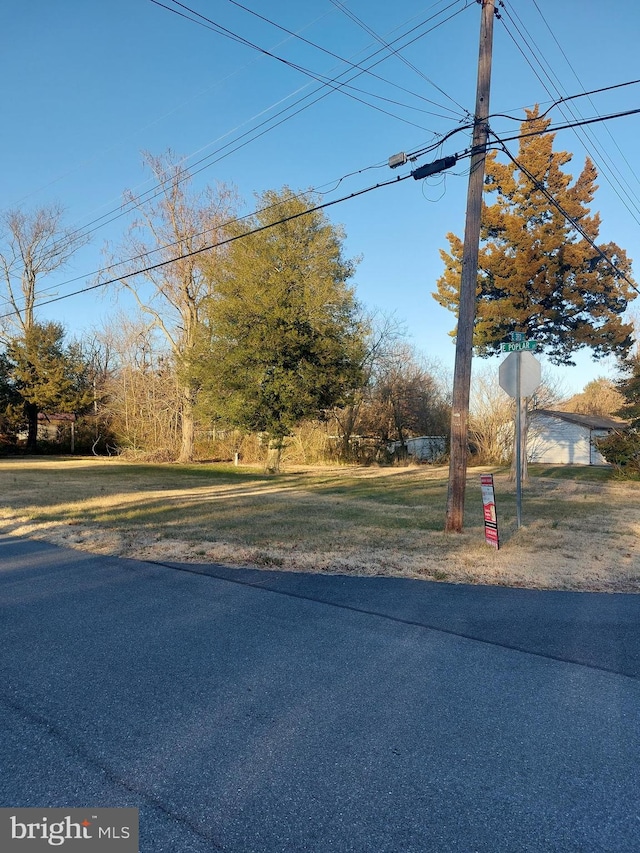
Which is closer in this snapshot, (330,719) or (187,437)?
(330,719)

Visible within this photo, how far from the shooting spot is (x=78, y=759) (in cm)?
291

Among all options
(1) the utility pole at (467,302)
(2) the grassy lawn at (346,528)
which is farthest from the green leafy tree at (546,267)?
(1) the utility pole at (467,302)

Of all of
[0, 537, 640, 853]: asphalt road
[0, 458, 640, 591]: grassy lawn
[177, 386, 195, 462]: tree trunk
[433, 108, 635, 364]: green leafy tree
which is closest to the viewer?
[0, 537, 640, 853]: asphalt road

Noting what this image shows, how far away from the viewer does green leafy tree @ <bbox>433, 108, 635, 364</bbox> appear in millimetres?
20125

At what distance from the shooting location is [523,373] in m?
10.2

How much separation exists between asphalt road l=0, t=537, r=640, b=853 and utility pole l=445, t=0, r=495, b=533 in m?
4.23

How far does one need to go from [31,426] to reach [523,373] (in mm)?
41417

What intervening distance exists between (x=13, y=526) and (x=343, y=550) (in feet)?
20.5

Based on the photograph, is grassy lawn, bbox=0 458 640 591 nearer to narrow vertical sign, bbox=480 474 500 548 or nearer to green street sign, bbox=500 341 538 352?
narrow vertical sign, bbox=480 474 500 548

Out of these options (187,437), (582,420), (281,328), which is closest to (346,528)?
(281,328)

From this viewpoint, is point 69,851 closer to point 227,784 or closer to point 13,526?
point 227,784

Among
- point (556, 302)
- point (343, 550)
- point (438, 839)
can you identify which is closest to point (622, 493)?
point (556, 302)

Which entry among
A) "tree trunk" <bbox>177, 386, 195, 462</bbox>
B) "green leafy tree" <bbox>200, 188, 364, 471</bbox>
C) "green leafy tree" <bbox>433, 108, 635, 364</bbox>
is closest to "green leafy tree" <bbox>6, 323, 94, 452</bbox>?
"tree trunk" <bbox>177, 386, 195, 462</bbox>

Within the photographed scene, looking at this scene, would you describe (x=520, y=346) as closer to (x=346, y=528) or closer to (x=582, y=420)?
(x=346, y=528)
